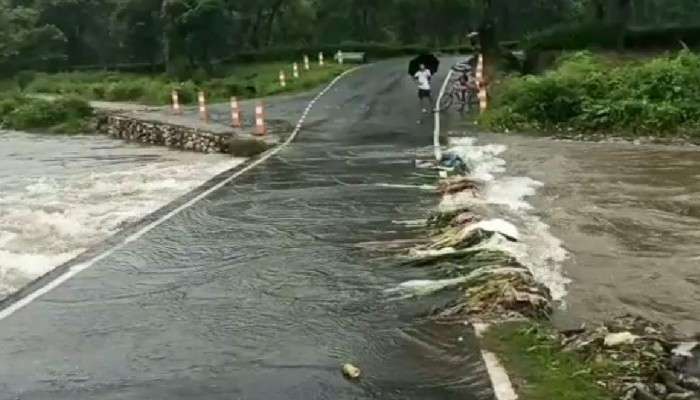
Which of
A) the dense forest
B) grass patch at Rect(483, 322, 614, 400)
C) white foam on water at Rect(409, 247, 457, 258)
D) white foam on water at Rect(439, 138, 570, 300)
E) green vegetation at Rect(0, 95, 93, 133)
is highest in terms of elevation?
the dense forest

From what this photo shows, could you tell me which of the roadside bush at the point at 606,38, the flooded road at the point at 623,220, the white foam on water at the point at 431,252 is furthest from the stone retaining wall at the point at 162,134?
the roadside bush at the point at 606,38

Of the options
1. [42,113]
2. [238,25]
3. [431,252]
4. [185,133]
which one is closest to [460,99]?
[185,133]

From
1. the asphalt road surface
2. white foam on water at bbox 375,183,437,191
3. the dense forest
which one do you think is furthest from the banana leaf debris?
the dense forest

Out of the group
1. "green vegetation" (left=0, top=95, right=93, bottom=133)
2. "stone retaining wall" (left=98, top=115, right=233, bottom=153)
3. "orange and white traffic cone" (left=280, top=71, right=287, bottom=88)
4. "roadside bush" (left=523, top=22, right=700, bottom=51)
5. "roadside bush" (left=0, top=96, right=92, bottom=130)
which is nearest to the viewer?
"stone retaining wall" (left=98, top=115, right=233, bottom=153)

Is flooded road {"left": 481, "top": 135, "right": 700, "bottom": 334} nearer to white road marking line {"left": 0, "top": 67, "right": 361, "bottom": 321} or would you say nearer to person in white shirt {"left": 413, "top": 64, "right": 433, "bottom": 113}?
white road marking line {"left": 0, "top": 67, "right": 361, "bottom": 321}

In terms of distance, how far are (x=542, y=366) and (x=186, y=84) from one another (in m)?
37.3

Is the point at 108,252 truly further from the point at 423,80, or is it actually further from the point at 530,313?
the point at 423,80

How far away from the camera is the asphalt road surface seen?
6.75 m

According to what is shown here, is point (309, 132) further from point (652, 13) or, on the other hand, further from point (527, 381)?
point (652, 13)

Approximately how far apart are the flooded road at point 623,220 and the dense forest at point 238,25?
34.9 metres

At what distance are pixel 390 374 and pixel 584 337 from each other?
1629 millimetres

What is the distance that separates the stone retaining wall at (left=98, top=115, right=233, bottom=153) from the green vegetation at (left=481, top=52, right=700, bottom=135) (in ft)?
23.3

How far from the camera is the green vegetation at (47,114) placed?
124 feet

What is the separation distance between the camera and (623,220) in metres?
13.2
